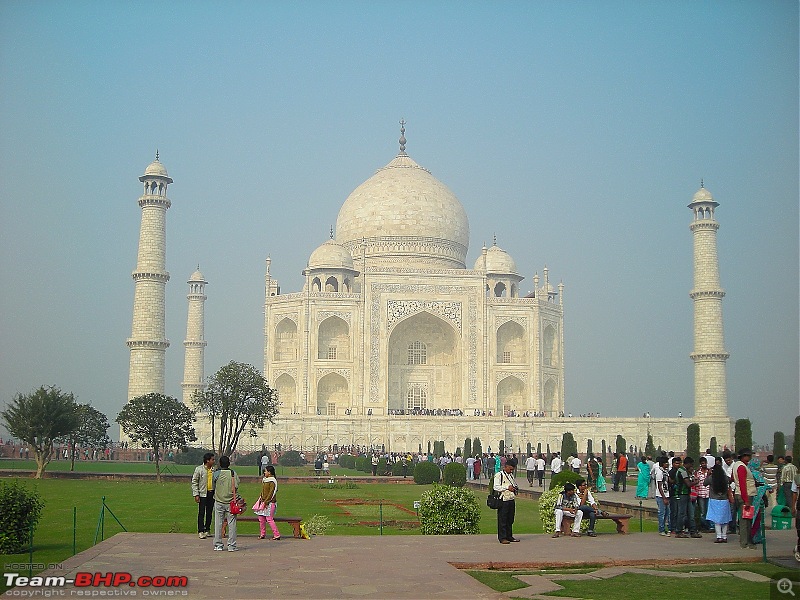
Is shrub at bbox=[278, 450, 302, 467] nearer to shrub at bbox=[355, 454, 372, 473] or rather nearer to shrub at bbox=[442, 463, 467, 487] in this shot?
shrub at bbox=[355, 454, 372, 473]

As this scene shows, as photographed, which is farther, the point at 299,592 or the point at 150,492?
the point at 150,492

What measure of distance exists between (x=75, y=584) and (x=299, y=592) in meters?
1.64

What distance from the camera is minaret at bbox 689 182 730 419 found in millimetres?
40719

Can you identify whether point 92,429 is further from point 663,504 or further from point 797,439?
point 663,504

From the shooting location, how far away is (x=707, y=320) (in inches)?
1622

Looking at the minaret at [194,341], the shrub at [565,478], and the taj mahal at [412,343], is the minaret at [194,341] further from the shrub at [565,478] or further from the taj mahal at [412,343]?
the shrub at [565,478]

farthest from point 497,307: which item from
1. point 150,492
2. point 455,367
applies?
point 150,492

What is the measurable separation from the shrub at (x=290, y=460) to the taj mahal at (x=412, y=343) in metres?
3.58

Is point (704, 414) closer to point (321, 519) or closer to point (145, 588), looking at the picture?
point (321, 519)

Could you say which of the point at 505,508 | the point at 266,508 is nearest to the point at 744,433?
the point at 505,508

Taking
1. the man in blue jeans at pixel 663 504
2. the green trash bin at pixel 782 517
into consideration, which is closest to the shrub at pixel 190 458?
the man in blue jeans at pixel 663 504

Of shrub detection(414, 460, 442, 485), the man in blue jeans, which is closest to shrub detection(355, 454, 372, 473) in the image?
shrub detection(414, 460, 442, 485)

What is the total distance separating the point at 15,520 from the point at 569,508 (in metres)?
5.93

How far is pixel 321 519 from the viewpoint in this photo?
1210 centimetres
